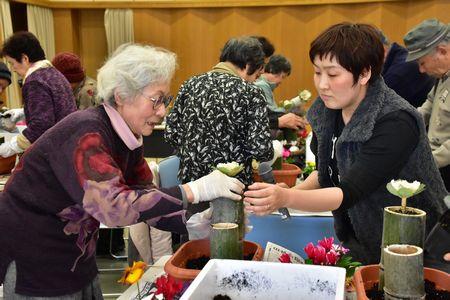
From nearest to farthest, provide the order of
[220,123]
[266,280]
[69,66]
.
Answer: [266,280] < [220,123] < [69,66]

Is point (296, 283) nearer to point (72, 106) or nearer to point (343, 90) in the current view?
point (343, 90)

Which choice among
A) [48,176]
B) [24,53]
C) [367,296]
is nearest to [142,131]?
[48,176]

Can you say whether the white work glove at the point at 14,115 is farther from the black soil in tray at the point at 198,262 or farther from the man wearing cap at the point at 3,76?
the black soil in tray at the point at 198,262

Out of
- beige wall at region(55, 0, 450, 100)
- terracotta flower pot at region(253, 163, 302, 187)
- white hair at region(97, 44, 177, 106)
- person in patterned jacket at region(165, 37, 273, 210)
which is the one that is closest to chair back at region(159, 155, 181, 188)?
person in patterned jacket at region(165, 37, 273, 210)

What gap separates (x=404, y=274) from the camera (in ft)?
3.04

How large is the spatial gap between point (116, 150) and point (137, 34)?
671 cm

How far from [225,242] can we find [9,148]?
2.01 metres

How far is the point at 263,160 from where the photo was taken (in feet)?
7.90

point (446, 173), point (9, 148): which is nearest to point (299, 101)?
point (446, 173)

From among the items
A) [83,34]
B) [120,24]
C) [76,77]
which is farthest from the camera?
[83,34]

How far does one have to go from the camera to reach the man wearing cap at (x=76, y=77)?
3.65m

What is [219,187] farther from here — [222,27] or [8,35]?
[222,27]

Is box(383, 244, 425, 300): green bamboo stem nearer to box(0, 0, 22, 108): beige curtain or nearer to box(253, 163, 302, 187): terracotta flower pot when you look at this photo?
box(253, 163, 302, 187): terracotta flower pot

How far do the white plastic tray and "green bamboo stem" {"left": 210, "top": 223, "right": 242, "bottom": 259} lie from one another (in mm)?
115
